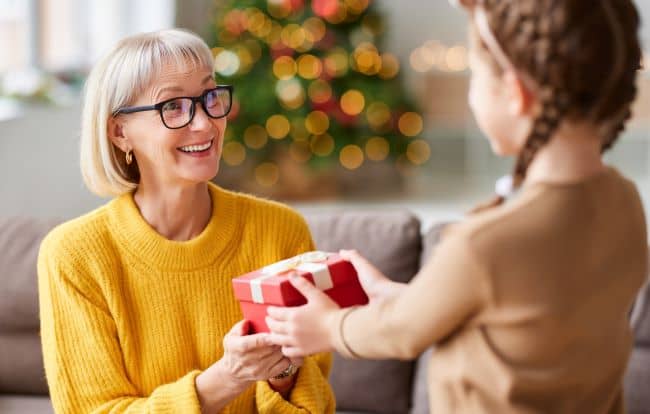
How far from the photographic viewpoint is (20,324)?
2516 millimetres

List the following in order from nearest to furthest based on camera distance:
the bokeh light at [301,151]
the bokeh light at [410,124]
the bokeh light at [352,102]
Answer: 1. the bokeh light at [352,102]
2. the bokeh light at [301,151]
3. the bokeh light at [410,124]

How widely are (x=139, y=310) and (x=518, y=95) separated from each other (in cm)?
102

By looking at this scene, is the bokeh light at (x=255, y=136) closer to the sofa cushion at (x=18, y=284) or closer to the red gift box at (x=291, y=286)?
the sofa cushion at (x=18, y=284)

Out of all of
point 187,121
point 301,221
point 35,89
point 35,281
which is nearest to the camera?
point 187,121

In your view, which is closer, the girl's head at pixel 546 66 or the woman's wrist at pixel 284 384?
the girl's head at pixel 546 66

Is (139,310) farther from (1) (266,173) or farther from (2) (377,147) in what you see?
(1) (266,173)

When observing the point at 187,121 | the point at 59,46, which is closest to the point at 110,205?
the point at 187,121

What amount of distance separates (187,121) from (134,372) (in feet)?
1.67

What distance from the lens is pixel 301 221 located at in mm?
2014

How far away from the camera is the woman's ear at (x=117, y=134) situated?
189cm

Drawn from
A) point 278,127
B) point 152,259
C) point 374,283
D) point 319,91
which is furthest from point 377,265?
point 278,127

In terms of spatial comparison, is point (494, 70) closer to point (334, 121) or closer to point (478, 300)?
point (478, 300)

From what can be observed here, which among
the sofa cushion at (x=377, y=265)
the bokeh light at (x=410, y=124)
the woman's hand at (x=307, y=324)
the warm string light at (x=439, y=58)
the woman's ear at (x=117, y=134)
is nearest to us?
the woman's hand at (x=307, y=324)

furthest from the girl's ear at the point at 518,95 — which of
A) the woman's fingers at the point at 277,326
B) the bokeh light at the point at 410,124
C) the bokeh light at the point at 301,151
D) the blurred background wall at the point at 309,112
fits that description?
the bokeh light at the point at 410,124
